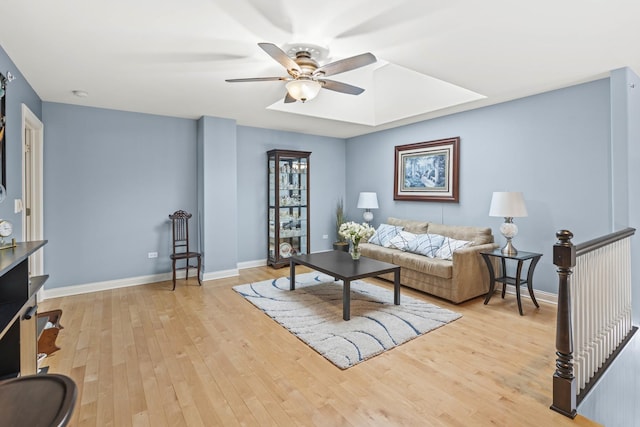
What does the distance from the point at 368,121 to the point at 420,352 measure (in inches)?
153

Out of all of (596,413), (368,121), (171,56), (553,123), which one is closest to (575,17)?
(553,123)

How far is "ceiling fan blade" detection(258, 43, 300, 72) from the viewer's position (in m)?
2.14

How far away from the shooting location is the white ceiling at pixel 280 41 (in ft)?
6.88

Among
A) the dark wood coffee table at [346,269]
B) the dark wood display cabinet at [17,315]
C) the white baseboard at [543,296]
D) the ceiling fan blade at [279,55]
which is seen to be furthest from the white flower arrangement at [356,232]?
the dark wood display cabinet at [17,315]

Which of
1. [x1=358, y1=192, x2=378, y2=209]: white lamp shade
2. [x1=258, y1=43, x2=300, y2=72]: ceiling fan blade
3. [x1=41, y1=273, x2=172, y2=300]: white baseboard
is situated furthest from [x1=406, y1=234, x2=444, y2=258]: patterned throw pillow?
[x1=41, y1=273, x2=172, y2=300]: white baseboard

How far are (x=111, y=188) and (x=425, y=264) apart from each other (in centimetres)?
442

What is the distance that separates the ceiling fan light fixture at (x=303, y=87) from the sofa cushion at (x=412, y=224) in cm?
317

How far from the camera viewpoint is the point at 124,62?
2.95 metres

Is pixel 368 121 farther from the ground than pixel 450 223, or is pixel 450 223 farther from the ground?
pixel 368 121

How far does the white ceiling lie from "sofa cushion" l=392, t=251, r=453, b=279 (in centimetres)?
208

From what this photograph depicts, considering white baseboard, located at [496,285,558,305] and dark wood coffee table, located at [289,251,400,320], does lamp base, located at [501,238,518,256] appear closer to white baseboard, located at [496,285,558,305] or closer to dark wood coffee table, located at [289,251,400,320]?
white baseboard, located at [496,285,558,305]

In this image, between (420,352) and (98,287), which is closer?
(420,352)

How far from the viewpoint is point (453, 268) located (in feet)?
12.8

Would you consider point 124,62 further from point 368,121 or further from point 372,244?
point 372,244
